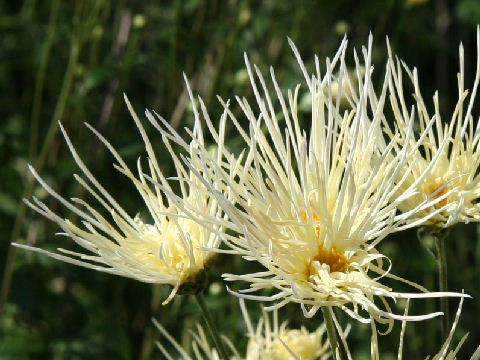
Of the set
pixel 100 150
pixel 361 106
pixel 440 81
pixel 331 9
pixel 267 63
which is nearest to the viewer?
pixel 361 106

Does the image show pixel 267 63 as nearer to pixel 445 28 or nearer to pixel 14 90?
pixel 14 90

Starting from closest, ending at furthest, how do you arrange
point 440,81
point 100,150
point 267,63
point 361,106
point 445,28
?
point 361,106 < point 100,150 < point 267,63 < point 440,81 < point 445,28

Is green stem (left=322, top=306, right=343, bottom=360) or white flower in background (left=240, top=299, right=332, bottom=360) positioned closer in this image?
green stem (left=322, top=306, right=343, bottom=360)

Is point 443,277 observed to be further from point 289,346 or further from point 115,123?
point 115,123

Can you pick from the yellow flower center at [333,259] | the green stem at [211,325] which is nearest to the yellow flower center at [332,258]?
the yellow flower center at [333,259]

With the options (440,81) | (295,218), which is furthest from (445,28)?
(295,218)

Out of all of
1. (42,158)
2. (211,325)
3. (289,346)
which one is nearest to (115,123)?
(42,158)

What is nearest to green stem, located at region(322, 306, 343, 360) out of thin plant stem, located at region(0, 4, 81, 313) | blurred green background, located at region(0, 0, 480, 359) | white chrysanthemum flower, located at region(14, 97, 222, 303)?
white chrysanthemum flower, located at region(14, 97, 222, 303)

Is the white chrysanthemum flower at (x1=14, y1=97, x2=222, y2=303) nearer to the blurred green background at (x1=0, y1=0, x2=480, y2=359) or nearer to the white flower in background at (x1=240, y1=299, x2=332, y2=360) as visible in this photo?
the white flower in background at (x1=240, y1=299, x2=332, y2=360)
